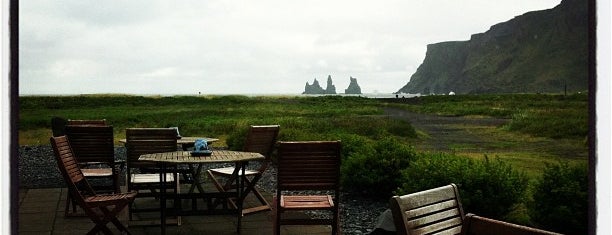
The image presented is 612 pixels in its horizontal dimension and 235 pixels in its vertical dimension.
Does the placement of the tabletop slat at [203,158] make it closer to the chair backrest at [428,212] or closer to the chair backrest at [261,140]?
the chair backrest at [261,140]

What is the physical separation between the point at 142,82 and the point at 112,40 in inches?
43.5

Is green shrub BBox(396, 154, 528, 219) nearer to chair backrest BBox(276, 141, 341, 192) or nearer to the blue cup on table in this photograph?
chair backrest BBox(276, 141, 341, 192)

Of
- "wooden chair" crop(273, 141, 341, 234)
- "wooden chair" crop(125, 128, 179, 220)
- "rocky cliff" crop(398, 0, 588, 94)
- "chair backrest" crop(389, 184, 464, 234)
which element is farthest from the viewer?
"rocky cliff" crop(398, 0, 588, 94)

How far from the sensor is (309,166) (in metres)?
4.25

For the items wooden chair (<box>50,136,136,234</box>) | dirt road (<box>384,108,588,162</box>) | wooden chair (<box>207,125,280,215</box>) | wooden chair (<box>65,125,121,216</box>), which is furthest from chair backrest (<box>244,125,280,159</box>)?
dirt road (<box>384,108,588,162</box>)

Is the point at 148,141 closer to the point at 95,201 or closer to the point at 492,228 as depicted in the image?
the point at 95,201

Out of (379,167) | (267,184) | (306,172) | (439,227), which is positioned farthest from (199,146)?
(267,184)

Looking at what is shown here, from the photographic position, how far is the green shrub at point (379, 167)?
6.92 metres

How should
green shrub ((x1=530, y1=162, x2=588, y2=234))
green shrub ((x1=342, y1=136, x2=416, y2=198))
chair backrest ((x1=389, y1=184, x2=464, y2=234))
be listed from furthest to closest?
green shrub ((x1=342, y1=136, x2=416, y2=198))
green shrub ((x1=530, y1=162, x2=588, y2=234))
chair backrest ((x1=389, y1=184, x2=464, y2=234))

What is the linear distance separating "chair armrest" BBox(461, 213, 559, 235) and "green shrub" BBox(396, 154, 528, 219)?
3.66 m

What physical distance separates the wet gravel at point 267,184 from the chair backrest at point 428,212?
3.07 m

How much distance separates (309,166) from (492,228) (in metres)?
2.76

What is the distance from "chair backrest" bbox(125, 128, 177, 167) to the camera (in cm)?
570

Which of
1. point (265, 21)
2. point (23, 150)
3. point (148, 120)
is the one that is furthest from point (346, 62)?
point (23, 150)
